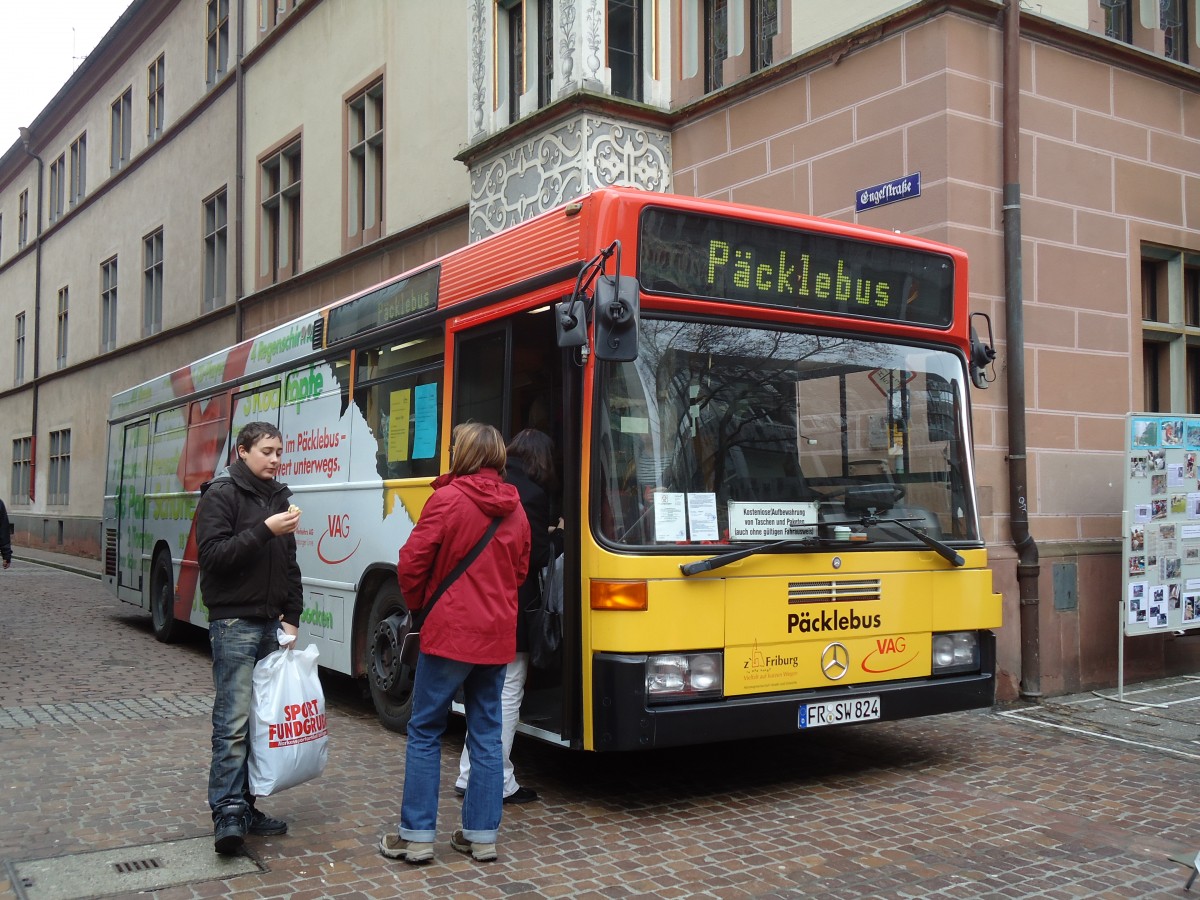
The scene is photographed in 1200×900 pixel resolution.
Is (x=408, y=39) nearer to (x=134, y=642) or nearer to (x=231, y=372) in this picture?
(x=231, y=372)

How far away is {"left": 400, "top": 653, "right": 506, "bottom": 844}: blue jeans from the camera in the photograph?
15.9 ft

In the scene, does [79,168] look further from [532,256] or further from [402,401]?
[532,256]

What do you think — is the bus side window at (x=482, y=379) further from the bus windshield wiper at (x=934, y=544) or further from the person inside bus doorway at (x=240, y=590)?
the bus windshield wiper at (x=934, y=544)

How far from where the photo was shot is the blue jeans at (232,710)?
16.2 ft

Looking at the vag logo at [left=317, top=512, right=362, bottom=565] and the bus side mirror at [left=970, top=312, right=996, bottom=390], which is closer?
the bus side mirror at [left=970, top=312, right=996, bottom=390]

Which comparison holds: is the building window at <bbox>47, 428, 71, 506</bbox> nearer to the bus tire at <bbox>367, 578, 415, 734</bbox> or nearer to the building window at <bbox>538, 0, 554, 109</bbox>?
the building window at <bbox>538, 0, 554, 109</bbox>

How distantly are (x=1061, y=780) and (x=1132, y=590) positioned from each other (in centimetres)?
285

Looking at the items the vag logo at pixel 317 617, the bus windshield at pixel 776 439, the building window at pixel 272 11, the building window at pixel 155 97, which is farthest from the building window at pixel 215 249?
the bus windshield at pixel 776 439

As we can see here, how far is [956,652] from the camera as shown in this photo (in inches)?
254

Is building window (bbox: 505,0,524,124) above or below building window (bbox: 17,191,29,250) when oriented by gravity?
below

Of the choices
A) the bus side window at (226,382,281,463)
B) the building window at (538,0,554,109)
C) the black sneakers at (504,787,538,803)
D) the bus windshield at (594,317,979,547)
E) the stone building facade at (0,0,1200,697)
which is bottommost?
the black sneakers at (504,787,538,803)

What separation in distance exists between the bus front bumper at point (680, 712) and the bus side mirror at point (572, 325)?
142 centimetres

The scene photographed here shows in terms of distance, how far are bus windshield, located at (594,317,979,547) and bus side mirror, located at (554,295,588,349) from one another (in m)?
0.24

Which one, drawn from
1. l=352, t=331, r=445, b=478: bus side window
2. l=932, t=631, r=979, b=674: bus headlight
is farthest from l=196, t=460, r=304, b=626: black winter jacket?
l=932, t=631, r=979, b=674: bus headlight
